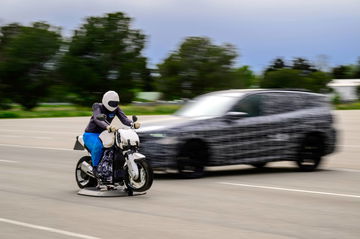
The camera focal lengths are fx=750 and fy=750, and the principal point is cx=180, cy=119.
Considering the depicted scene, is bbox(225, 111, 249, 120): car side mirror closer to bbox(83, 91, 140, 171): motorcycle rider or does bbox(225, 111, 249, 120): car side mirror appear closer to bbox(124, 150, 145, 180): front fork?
bbox(83, 91, 140, 171): motorcycle rider

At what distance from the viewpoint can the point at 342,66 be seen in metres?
162

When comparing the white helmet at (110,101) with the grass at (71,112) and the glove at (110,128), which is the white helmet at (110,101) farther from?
the grass at (71,112)

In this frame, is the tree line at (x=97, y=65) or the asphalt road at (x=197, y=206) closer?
the asphalt road at (x=197, y=206)

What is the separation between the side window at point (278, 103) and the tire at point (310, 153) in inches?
27.7

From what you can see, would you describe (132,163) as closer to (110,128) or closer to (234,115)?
(110,128)

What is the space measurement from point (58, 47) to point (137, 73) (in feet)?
31.0

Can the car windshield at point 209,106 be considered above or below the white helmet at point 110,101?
above

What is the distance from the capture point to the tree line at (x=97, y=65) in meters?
79.5

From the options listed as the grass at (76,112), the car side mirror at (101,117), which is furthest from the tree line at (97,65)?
the car side mirror at (101,117)

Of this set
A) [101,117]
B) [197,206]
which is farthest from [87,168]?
[197,206]

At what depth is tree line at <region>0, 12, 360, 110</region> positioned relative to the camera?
79500mm

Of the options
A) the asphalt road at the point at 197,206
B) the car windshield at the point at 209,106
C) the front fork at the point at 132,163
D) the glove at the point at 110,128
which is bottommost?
the asphalt road at the point at 197,206

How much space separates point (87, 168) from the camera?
35.2 feet

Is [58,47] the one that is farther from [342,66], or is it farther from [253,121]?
[342,66]
